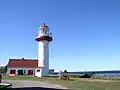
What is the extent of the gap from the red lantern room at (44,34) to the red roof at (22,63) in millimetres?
8279

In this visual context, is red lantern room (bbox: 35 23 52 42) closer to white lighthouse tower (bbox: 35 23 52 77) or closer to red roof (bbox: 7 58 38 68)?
white lighthouse tower (bbox: 35 23 52 77)

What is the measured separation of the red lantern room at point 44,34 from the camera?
62.8m

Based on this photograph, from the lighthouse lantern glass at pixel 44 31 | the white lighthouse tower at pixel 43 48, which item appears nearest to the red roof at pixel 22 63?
the white lighthouse tower at pixel 43 48

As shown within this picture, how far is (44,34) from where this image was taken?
6341 centimetres

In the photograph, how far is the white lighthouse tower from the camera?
207 feet

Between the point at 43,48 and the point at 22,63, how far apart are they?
11.0m

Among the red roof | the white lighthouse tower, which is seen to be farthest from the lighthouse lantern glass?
the red roof

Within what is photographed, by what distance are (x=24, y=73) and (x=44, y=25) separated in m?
13.2

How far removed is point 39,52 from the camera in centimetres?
6419

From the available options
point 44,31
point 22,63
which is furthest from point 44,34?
point 22,63

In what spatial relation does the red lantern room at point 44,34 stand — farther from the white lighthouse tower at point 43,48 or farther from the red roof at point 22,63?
the red roof at point 22,63

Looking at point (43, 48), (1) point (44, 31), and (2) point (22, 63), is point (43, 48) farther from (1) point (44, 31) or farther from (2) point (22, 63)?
(2) point (22, 63)

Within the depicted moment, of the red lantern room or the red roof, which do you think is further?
the red roof

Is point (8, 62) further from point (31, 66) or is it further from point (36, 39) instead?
point (36, 39)
